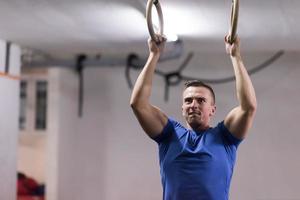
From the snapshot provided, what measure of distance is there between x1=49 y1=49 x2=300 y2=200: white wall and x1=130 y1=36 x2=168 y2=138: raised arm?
2956 mm

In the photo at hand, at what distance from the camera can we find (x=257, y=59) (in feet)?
16.3

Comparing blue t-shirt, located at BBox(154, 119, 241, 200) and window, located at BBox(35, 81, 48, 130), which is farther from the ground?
window, located at BBox(35, 81, 48, 130)

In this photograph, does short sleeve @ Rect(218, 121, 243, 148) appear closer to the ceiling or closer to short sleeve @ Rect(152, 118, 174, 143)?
short sleeve @ Rect(152, 118, 174, 143)

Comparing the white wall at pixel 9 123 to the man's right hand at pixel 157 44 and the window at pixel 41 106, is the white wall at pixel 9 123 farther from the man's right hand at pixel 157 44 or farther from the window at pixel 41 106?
the man's right hand at pixel 157 44

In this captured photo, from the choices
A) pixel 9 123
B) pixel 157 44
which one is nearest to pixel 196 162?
pixel 157 44

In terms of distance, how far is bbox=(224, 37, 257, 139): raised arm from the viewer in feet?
6.28

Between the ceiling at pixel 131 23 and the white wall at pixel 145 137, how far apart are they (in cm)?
49

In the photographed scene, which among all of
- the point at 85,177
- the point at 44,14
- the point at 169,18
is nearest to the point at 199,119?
the point at 169,18

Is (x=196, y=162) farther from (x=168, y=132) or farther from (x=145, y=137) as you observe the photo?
(x=145, y=137)

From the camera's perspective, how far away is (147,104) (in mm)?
2037

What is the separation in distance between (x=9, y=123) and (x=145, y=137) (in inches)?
63.6

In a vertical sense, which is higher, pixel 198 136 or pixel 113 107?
pixel 113 107

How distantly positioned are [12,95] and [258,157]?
8.88ft

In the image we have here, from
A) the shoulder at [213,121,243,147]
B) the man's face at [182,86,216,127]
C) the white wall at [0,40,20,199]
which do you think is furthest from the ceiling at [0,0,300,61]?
the shoulder at [213,121,243,147]
